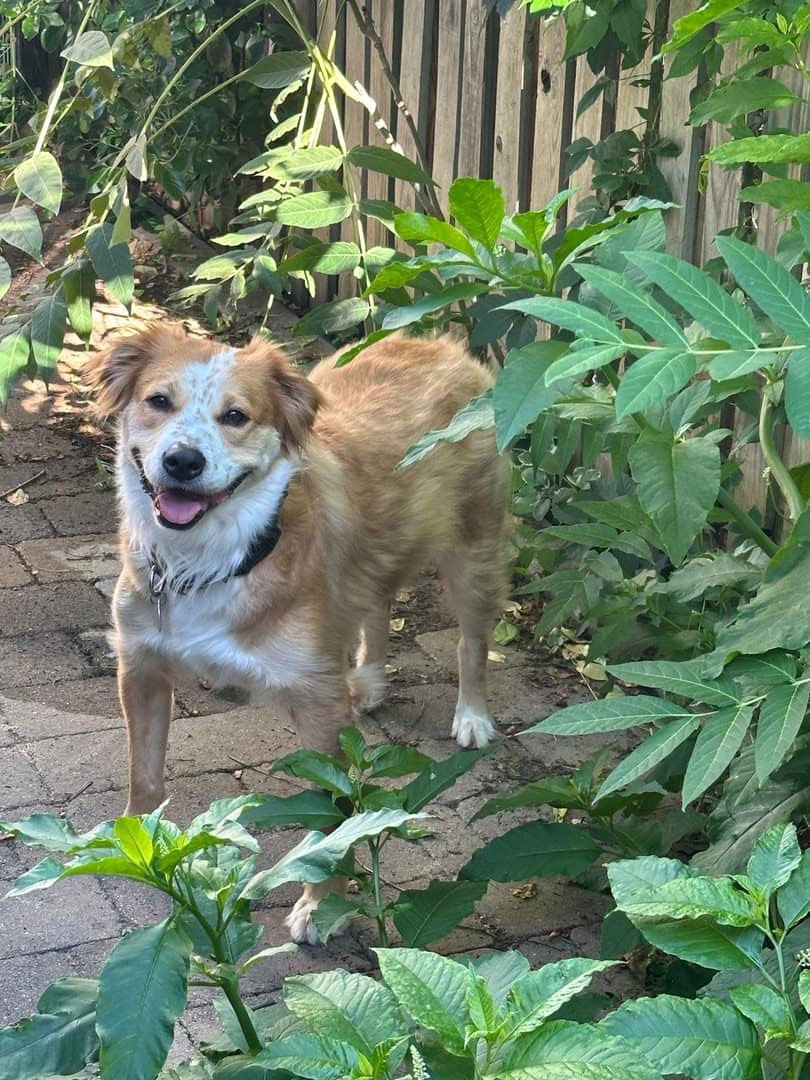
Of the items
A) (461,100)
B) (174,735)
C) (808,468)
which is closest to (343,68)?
(461,100)

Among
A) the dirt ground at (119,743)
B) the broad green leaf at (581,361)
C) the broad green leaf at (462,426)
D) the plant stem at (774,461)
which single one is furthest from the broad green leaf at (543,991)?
the dirt ground at (119,743)

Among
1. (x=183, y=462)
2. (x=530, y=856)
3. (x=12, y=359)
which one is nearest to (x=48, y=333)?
(x=12, y=359)

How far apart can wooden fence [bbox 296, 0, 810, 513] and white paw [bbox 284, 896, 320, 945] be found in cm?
193

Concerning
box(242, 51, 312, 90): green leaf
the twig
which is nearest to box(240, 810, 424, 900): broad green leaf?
box(242, 51, 312, 90): green leaf

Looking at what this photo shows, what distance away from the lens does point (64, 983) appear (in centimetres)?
203

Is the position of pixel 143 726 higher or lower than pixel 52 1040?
lower

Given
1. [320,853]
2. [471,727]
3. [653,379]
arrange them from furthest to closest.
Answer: [471,727], [320,853], [653,379]

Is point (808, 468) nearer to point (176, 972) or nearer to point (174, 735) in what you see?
Result: point (176, 972)

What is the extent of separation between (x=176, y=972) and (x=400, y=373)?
9.46 ft

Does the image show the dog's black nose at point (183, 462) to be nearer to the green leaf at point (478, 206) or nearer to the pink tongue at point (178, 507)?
the pink tongue at point (178, 507)

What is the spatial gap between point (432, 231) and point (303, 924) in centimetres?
191

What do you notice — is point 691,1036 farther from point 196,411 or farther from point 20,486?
point 20,486

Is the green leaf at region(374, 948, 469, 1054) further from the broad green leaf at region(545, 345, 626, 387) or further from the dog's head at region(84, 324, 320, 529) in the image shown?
the dog's head at region(84, 324, 320, 529)

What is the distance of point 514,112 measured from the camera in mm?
5781
